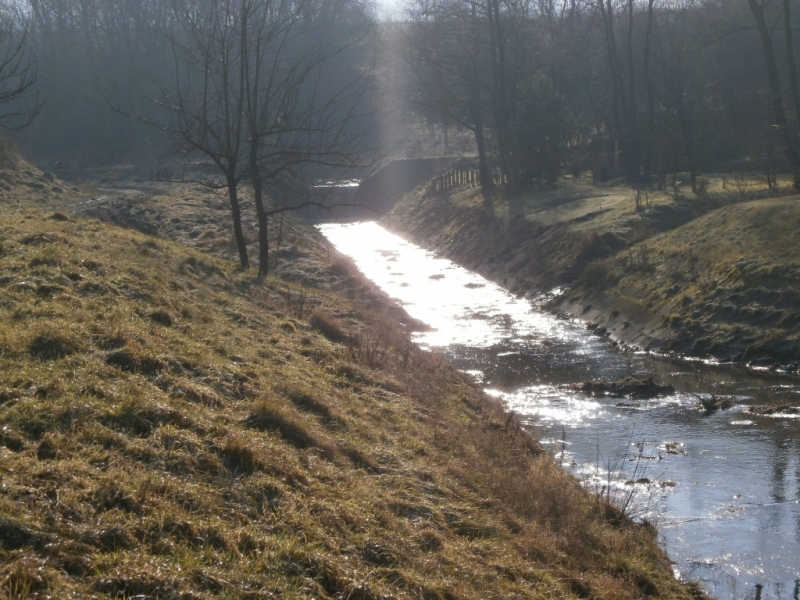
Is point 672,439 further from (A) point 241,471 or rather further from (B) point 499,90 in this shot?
(B) point 499,90

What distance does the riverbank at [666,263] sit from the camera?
18062mm

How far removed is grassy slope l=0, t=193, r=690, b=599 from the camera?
5289 millimetres

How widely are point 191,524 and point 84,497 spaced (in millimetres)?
674

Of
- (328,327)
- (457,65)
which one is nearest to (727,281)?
(328,327)

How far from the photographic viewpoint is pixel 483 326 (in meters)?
22.7

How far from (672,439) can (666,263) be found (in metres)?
10.9

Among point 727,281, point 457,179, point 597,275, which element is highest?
point 457,179

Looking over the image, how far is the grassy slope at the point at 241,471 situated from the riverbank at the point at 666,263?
25.4 ft

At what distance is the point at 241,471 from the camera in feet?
22.5

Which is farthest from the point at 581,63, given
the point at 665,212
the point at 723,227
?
the point at 723,227

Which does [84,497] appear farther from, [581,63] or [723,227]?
[581,63]

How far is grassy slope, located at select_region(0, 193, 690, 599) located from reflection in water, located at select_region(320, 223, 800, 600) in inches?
31.4

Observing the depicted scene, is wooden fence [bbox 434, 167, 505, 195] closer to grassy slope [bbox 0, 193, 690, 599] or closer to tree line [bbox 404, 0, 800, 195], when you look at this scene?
tree line [bbox 404, 0, 800, 195]

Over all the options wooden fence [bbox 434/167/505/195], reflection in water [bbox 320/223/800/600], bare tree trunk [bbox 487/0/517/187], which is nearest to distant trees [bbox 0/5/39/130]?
reflection in water [bbox 320/223/800/600]
